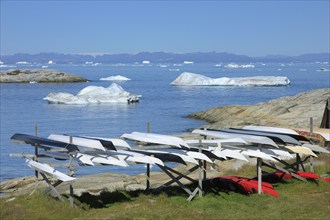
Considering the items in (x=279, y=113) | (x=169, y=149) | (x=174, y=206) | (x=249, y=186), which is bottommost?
(x=279, y=113)

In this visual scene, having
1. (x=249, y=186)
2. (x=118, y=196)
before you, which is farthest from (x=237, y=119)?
(x=118, y=196)

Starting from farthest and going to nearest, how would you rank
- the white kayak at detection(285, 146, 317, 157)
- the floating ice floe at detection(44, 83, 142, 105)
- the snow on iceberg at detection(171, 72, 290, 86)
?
1. the snow on iceberg at detection(171, 72, 290, 86)
2. the floating ice floe at detection(44, 83, 142, 105)
3. the white kayak at detection(285, 146, 317, 157)

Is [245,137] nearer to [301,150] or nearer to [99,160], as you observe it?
[301,150]

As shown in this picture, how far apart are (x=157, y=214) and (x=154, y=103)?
63.3 meters

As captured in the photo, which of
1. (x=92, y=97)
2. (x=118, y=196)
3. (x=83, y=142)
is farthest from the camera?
(x=92, y=97)

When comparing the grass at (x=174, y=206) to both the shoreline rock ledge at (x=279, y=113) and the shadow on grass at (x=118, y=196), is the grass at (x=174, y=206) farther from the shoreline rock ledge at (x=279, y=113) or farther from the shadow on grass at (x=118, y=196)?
the shoreline rock ledge at (x=279, y=113)

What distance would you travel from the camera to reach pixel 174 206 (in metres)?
14.2

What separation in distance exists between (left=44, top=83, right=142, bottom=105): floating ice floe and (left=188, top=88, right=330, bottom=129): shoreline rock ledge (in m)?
23.8

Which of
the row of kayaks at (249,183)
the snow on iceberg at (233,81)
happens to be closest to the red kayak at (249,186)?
the row of kayaks at (249,183)

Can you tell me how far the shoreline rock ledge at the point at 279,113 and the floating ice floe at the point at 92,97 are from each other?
23.8 meters

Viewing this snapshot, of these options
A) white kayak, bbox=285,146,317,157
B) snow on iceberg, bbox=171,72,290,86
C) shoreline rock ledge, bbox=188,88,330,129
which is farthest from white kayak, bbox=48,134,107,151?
snow on iceberg, bbox=171,72,290,86

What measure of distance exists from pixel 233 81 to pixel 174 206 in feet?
331

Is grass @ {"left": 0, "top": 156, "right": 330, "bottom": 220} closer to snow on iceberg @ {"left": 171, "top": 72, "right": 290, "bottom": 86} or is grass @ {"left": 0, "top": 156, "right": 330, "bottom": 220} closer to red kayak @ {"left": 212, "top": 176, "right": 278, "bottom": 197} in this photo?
red kayak @ {"left": 212, "top": 176, "right": 278, "bottom": 197}

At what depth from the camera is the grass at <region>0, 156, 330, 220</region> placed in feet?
42.7
